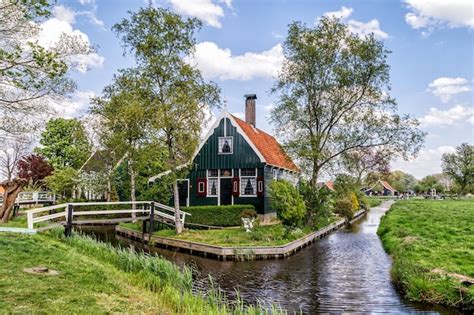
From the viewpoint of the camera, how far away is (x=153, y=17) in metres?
17.3

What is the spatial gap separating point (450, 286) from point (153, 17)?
1513 cm

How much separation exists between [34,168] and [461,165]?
211 feet

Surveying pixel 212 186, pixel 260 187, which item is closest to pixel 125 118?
pixel 212 186

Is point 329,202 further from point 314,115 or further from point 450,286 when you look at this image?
point 450,286

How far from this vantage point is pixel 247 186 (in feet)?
76.0

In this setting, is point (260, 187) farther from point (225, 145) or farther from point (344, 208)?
point (344, 208)

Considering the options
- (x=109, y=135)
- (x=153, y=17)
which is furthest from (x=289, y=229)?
(x=109, y=135)

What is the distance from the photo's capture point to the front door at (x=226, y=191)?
76.7ft

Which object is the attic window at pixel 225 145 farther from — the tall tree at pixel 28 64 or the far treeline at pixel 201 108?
the tall tree at pixel 28 64

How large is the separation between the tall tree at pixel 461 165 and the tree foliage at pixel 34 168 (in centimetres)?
6236

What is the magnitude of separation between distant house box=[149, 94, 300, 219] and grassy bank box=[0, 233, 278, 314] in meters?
13.3

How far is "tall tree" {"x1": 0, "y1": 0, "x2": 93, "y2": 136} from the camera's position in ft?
24.8

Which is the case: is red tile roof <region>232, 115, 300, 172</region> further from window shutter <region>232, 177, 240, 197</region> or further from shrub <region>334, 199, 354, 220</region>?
shrub <region>334, 199, 354, 220</region>

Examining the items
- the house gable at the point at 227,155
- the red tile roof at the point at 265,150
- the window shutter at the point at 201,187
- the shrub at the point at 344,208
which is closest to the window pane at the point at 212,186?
the window shutter at the point at 201,187
